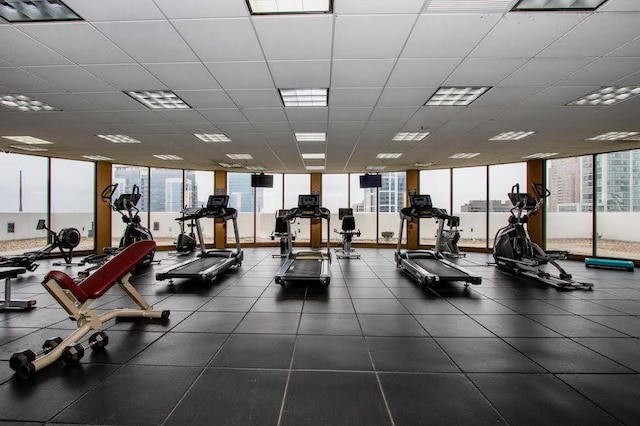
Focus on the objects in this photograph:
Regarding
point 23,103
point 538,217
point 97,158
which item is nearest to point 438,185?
point 538,217

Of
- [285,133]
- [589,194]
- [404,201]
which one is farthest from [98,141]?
[589,194]

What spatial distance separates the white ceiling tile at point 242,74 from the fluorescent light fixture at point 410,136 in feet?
11.6

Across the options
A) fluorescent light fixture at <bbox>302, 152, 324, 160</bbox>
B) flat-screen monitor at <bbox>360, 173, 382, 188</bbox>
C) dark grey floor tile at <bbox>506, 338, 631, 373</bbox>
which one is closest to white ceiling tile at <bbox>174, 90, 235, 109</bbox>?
fluorescent light fixture at <bbox>302, 152, 324, 160</bbox>

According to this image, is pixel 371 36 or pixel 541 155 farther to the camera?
pixel 541 155

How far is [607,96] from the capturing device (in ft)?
14.0

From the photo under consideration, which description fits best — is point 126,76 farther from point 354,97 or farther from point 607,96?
point 607,96

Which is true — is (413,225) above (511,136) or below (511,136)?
below

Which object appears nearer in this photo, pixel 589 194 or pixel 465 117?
pixel 465 117

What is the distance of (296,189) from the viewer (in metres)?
12.5

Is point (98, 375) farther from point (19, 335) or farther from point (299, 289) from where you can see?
point (299, 289)

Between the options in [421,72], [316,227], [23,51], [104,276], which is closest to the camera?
[104,276]

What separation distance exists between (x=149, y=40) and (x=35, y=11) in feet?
2.94

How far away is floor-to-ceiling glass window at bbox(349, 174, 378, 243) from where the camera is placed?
12234 mm

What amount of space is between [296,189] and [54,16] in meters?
10.0
